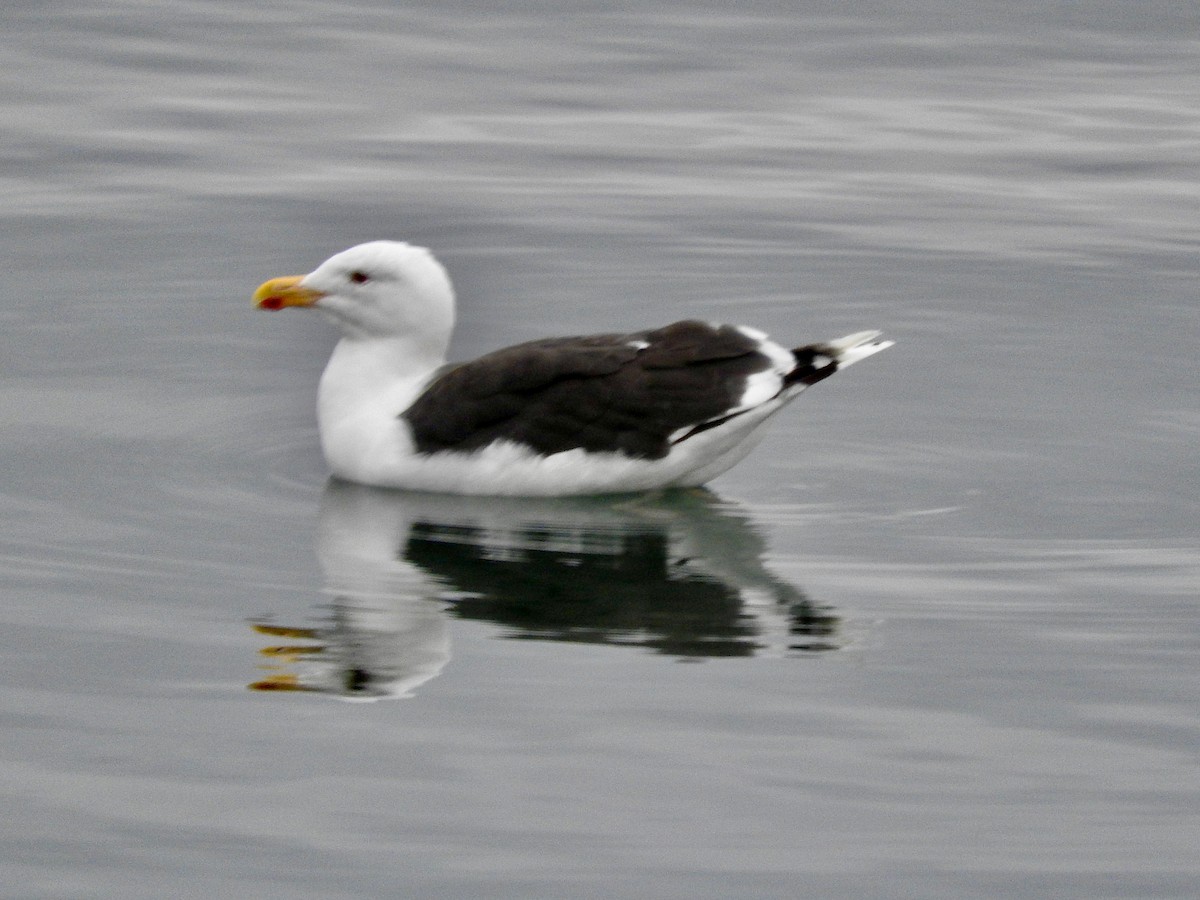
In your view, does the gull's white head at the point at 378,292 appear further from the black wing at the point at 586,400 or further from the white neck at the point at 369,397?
the black wing at the point at 586,400

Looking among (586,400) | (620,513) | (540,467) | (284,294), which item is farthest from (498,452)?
(284,294)

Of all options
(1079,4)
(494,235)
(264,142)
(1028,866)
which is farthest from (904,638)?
(1079,4)

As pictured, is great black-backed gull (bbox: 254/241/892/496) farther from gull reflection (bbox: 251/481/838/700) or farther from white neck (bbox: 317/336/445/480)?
gull reflection (bbox: 251/481/838/700)

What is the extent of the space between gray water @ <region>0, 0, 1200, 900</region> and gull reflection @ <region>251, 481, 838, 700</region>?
3 centimetres

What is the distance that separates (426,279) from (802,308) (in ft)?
10.7

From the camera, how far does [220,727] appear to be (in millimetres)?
7363

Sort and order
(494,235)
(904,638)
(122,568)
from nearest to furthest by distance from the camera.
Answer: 1. (904,638)
2. (122,568)
3. (494,235)

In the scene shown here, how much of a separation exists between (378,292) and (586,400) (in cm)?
119

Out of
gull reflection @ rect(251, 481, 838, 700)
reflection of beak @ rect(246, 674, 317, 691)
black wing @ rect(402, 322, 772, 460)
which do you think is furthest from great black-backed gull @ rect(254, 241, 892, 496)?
reflection of beak @ rect(246, 674, 317, 691)

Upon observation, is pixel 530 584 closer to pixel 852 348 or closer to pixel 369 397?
pixel 369 397

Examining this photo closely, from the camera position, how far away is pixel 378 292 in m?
10.5

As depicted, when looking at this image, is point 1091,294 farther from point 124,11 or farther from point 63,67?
point 124,11

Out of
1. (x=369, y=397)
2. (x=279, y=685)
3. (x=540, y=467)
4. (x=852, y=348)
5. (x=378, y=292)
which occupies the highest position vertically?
(x=378, y=292)

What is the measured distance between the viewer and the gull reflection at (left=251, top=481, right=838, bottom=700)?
8.12 meters
